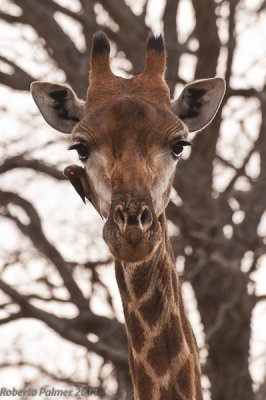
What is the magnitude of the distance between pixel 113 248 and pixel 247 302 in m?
7.91

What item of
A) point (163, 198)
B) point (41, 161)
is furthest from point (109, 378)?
point (163, 198)

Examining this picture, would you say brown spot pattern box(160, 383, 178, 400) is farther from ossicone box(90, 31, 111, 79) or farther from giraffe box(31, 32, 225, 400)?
ossicone box(90, 31, 111, 79)

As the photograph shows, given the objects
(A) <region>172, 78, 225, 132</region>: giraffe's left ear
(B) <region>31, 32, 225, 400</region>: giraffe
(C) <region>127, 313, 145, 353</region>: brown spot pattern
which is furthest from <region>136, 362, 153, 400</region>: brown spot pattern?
(A) <region>172, 78, 225, 132</region>: giraffe's left ear

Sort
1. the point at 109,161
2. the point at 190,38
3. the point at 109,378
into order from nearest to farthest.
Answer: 1. the point at 109,161
2. the point at 109,378
3. the point at 190,38

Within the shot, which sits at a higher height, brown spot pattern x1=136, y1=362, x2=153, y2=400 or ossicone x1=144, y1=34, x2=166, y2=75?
ossicone x1=144, y1=34, x2=166, y2=75

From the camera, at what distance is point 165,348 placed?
778 cm

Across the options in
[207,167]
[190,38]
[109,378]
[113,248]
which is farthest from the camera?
[190,38]

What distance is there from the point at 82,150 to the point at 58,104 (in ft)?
3.21

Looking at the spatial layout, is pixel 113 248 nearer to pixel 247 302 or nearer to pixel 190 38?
pixel 247 302

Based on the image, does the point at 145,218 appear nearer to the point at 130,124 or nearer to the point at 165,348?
the point at 130,124

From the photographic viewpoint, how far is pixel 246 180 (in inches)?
595

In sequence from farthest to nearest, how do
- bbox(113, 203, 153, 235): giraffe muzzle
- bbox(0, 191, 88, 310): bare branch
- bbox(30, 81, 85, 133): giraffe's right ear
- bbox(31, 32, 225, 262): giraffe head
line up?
bbox(0, 191, 88, 310): bare branch, bbox(30, 81, 85, 133): giraffe's right ear, bbox(31, 32, 225, 262): giraffe head, bbox(113, 203, 153, 235): giraffe muzzle

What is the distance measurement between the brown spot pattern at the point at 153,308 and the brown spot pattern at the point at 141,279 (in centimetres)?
8

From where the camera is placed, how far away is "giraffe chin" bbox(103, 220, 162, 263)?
697 centimetres
